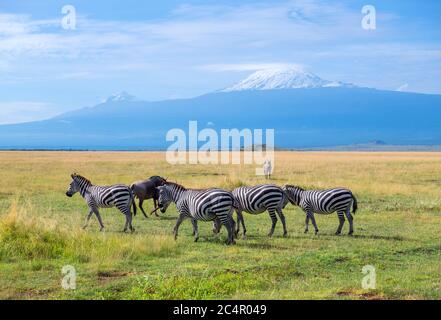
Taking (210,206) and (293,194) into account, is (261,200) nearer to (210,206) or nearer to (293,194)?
(293,194)

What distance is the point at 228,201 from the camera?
1449 cm

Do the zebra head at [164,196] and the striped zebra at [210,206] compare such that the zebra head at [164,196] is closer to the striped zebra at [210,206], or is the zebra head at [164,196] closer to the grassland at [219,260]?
the striped zebra at [210,206]

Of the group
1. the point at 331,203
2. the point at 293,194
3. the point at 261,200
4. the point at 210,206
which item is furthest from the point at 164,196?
the point at 331,203

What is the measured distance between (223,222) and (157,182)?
721 cm

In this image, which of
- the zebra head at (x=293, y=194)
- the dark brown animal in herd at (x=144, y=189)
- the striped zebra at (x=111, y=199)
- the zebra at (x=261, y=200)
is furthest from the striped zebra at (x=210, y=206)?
the dark brown animal in herd at (x=144, y=189)

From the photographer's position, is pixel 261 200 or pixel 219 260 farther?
pixel 261 200

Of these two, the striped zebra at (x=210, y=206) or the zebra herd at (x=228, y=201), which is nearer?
the striped zebra at (x=210, y=206)

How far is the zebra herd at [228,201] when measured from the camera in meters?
14.6

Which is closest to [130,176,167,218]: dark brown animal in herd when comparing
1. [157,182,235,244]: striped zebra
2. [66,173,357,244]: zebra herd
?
[66,173,357,244]: zebra herd

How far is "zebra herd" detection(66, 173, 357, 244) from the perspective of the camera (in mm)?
14562

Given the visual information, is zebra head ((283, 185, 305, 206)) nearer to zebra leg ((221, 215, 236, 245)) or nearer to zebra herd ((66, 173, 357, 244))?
zebra herd ((66, 173, 357, 244))

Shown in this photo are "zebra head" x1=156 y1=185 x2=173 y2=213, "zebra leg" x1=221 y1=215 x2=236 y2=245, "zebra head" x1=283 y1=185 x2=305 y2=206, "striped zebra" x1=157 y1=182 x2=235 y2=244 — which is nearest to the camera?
"striped zebra" x1=157 y1=182 x2=235 y2=244
